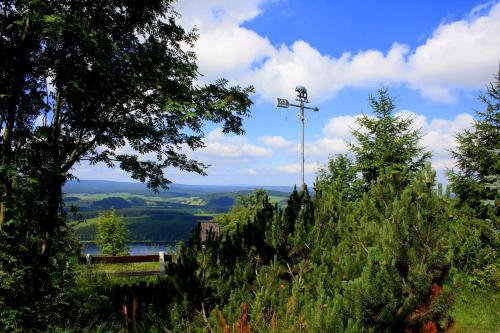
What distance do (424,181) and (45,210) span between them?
6.03 m

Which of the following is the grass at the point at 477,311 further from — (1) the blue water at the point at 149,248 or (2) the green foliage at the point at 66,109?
(1) the blue water at the point at 149,248

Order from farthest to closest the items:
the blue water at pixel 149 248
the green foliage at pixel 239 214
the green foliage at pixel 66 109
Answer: the green foliage at pixel 239 214 < the blue water at pixel 149 248 < the green foliage at pixel 66 109

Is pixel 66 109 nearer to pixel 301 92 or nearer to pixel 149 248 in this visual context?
pixel 301 92

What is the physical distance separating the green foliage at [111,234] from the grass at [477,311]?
37.9m

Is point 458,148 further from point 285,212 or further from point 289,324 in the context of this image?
point 289,324

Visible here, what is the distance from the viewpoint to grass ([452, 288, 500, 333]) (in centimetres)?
1084

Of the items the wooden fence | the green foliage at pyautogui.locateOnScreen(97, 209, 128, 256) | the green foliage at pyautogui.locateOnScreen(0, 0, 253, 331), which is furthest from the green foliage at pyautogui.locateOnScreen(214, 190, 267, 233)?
the green foliage at pyautogui.locateOnScreen(0, 0, 253, 331)

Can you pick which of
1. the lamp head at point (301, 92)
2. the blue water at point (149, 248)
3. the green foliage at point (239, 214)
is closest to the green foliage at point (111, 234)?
the blue water at point (149, 248)

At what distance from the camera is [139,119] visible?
30.9 feet

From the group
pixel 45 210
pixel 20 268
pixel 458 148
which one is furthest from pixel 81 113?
pixel 458 148

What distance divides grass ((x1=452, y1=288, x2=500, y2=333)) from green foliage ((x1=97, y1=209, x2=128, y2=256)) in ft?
124

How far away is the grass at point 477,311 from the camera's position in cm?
1084

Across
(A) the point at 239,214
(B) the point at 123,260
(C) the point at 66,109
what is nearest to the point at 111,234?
(A) the point at 239,214

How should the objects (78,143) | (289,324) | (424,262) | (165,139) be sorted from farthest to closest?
(165,139) → (78,143) → (424,262) → (289,324)
